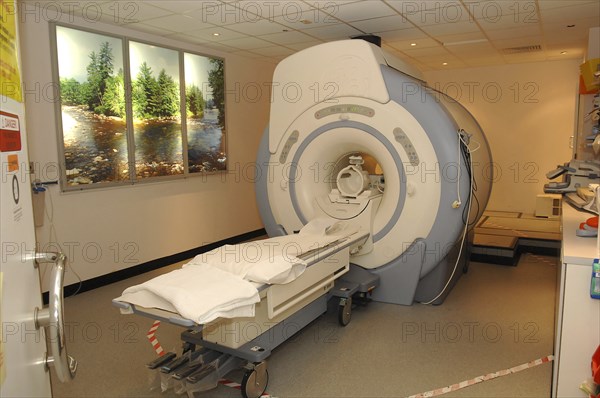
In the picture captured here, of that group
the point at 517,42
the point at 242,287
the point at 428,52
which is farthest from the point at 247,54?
the point at 242,287

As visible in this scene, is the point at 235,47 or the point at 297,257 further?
the point at 235,47

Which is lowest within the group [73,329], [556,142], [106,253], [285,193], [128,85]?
[73,329]

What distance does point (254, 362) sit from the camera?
2.08 m

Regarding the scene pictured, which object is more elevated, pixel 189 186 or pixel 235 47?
pixel 235 47

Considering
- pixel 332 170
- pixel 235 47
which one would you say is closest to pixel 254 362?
pixel 332 170

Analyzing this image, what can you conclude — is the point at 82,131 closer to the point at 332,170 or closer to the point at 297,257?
the point at 332,170

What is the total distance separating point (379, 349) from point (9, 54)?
2317mm

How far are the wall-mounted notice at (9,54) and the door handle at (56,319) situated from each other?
343 mm

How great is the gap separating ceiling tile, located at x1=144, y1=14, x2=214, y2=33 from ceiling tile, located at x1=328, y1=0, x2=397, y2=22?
1.09m

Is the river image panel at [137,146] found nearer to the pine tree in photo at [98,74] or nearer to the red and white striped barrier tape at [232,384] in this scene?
the pine tree in photo at [98,74]

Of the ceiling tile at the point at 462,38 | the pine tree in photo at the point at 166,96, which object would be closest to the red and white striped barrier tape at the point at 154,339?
the pine tree in photo at the point at 166,96

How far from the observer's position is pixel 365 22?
3.80 m

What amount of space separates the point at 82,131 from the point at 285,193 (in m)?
1.65

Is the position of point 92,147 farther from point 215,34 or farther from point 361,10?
point 361,10
